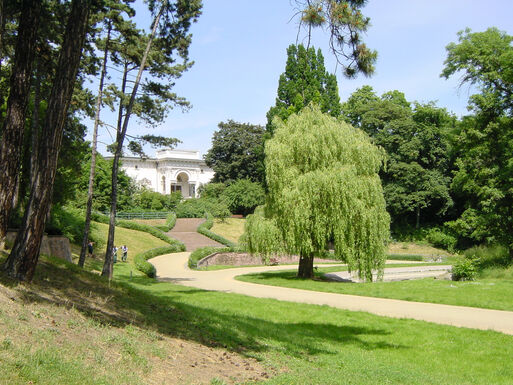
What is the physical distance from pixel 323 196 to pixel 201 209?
38648 millimetres

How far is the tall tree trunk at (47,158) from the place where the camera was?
26.5ft

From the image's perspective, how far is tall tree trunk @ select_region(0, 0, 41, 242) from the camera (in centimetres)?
921

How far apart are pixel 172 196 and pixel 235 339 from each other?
56123 millimetres

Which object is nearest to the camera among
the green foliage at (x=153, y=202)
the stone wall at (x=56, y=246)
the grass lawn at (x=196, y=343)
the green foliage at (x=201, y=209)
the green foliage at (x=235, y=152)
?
the grass lawn at (x=196, y=343)

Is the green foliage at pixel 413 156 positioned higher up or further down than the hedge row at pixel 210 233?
higher up

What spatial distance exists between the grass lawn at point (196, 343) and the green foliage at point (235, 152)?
55701mm

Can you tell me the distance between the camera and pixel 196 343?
741cm

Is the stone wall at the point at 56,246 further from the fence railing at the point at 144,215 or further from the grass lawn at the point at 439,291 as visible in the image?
the fence railing at the point at 144,215

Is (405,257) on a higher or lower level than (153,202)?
lower

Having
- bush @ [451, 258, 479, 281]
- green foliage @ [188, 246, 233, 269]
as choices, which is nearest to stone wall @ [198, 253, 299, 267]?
green foliage @ [188, 246, 233, 269]

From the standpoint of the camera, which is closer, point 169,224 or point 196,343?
point 196,343

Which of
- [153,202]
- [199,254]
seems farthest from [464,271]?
[153,202]

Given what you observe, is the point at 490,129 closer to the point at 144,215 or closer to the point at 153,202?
the point at 144,215

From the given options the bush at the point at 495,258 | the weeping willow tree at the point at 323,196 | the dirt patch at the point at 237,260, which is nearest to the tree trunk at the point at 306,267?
the weeping willow tree at the point at 323,196
